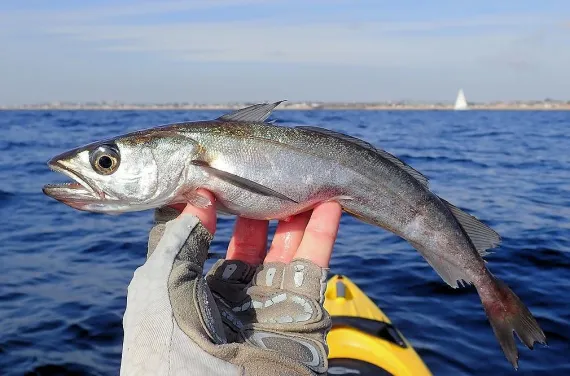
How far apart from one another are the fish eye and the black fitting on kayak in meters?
3.52

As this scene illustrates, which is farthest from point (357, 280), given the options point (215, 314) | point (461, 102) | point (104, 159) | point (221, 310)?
point (461, 102)

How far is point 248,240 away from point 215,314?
140 cm

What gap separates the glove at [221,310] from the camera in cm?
299

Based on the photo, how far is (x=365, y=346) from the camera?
6.50 metres

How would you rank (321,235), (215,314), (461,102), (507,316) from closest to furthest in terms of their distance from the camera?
(215,314), (321,235), (507,316), (461,102)

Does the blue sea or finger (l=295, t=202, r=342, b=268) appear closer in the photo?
finger (l=295, t=202, r=342, b=268)

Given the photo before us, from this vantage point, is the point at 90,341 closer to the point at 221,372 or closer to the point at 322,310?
the point at 322,310

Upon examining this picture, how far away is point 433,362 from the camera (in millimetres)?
7801

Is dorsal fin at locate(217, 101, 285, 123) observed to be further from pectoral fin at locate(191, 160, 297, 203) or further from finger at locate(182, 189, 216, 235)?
finger at locate(182, 189, 216, 235)

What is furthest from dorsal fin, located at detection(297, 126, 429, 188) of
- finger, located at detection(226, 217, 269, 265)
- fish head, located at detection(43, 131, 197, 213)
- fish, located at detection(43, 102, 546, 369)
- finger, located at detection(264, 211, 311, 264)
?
fish head, located at detection(43, 131, 197, 213)

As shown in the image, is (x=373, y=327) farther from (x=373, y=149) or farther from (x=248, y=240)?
(x=373, y=149)

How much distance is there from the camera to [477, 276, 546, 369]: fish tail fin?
4812 mm

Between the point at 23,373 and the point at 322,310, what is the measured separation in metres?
5.48

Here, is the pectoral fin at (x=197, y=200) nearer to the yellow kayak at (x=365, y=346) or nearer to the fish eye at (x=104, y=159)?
the fish eye at (x=104, y=159)
